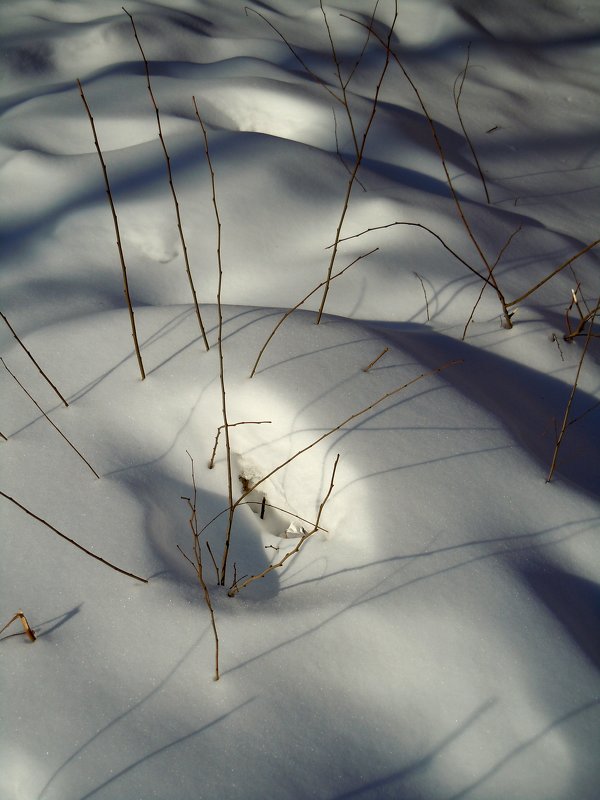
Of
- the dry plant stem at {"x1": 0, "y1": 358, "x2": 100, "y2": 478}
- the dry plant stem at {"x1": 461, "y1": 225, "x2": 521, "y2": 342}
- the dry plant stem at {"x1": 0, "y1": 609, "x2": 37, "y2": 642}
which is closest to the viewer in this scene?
the dry plant stem at {"x1": 0, "y1": 609, "x2": 37, "y2": 642}

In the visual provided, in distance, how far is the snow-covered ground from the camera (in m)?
0.86

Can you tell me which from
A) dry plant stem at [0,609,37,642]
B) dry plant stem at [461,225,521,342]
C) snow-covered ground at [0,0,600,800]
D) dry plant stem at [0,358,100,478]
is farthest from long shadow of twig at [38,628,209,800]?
dry plant stem at [461,225,521,342]

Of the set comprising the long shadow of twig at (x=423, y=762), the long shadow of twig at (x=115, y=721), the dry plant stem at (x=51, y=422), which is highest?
the dry plant stem at (x=51, y=422)

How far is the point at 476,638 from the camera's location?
0.96m

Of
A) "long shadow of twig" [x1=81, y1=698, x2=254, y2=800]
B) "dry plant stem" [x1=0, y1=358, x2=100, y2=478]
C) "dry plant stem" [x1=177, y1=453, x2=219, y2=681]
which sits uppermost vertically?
"dry plant stem" [x1=0, y1=358, x2=100, y2=478]

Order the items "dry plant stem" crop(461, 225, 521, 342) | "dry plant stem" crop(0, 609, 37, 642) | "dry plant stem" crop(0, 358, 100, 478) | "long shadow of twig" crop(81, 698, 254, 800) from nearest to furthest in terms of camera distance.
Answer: "long shadow of twig" crop(81, 698, 254, 800), "dry plant stem" crop(0, 609, 37, 642), "dry plant stem" crop(0, 358, 100, 478), "dry plant stem" crop(461, 225, 521, 342)

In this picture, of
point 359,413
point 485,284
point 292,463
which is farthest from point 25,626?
point 485,284

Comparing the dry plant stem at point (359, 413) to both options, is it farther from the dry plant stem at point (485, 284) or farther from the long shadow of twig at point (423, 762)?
the long shadow of twig at point (423, 762)

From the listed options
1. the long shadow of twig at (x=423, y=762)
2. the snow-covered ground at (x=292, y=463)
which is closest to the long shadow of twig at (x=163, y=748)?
the snow-covered ground at (x=292, y=463)

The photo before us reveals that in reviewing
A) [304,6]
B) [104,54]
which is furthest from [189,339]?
[304,6]

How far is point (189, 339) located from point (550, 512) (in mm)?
760

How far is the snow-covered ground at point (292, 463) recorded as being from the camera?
34.0 inches

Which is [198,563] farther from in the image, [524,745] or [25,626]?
[524,745]

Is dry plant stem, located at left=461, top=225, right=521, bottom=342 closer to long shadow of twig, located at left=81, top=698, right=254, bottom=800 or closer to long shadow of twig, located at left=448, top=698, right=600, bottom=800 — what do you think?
long shadow of twig, located at left=448, top=698, right=600, bottom=800
